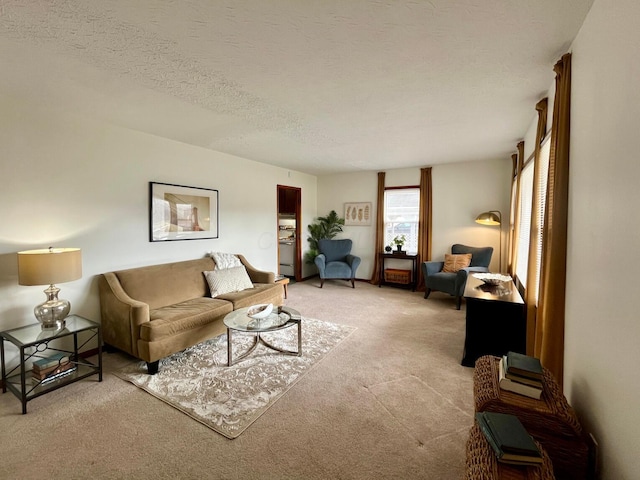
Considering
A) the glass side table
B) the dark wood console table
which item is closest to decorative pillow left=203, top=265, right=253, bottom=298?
the glass side table

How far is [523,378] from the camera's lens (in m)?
1.44

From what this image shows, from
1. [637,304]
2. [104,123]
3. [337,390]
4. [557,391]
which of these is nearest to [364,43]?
[637,304]

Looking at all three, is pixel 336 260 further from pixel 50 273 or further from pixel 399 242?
pixel 50 273

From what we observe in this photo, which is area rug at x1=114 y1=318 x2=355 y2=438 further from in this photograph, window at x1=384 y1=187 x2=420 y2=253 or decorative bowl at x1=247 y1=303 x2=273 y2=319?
window at x1=384 y1=187 x2=420 y2=253

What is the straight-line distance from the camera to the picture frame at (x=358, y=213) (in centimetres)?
650

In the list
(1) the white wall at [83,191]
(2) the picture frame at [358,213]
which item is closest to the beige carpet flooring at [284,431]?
(1) the white wall at [83,191]

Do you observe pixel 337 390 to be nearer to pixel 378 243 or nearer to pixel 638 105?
pixel 638 105

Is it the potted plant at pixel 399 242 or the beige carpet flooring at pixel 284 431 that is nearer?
the beige carpet flooring at pixel 284 431

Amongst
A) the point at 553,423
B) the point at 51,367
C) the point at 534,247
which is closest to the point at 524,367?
the point at 553,423

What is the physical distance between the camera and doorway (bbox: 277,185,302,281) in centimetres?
647

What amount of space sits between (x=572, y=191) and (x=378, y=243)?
15.1 ft

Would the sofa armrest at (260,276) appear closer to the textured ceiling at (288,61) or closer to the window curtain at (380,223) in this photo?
the textured ceiling at (288,61)

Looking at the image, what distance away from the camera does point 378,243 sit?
6285mm

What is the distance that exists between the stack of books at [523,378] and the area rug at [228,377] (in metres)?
1.59
